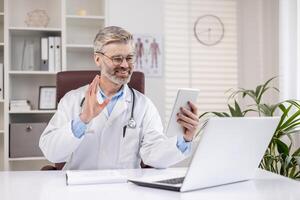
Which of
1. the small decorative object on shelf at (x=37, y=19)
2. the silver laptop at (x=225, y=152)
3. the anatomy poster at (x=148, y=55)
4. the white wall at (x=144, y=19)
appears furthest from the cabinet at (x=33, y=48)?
the silver laptop at (x=225, y=152)

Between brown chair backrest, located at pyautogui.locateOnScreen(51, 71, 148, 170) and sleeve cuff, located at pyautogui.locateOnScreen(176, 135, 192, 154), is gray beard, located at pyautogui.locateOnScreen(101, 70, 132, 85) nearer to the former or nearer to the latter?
brown chair backrest, located at pyautogui.locateOnScreen(51, 71, 148, 170)

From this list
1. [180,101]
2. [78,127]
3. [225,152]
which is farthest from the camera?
[78,127]

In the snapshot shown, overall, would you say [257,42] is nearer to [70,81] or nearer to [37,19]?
[37,19]

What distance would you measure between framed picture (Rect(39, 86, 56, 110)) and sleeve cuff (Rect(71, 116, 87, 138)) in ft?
5.83

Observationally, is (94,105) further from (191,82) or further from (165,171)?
(191,82)

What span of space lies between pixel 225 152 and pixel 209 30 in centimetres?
277

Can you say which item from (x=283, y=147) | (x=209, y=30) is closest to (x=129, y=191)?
(x=283, y=147)

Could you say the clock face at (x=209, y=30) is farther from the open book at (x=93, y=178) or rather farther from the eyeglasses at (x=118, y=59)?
the open book at (x=93, y=178)

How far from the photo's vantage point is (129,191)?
45.4 inches

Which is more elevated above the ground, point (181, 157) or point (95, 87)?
point (95, 87)

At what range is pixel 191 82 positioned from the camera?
12.2ft

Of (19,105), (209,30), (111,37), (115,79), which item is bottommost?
(19,105)

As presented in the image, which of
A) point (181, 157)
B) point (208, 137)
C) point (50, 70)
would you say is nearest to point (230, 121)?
point (208, 137)

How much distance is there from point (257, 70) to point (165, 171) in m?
2.37
